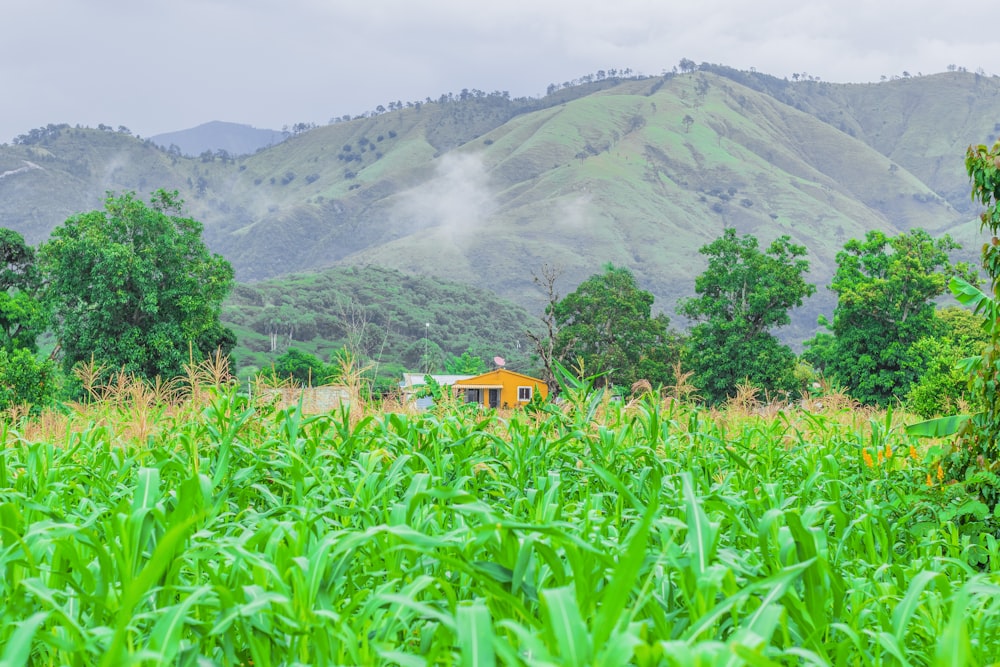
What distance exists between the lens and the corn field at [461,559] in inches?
55.7

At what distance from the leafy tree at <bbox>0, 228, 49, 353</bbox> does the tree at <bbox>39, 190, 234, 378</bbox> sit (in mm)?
560

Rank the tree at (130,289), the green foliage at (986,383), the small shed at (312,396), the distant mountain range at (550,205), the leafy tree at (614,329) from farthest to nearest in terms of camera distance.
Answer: the distant mountain range at (550,205)
the leafy tree at (614,329)
the tree at (130,289)
the small shed at (312,396)
the green foliage at (986,383)

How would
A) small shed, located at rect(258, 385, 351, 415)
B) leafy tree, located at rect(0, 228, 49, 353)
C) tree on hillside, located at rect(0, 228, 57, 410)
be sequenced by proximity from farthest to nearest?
leafy tree, located at rect(0, 228, 49, 353), tree on hillside, located at rect(0, 228, 57, 410), small shed, located at rect(258, 385, 351, 415)

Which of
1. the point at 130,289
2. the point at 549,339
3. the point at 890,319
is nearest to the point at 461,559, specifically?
the point at 549,339

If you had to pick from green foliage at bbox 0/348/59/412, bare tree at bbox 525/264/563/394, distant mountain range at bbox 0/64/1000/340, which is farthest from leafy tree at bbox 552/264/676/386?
distant mountain range at bbox 0/64/1000/340

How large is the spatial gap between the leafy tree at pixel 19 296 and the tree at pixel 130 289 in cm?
56

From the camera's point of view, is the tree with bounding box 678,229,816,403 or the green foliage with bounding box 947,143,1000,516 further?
the tree with bounding box 678,229,816,403

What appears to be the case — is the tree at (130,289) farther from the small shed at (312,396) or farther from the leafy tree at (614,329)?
the small shed at (312,396)

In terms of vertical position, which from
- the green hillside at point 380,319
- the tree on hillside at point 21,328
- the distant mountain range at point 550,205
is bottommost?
the green hillside at point 380,319

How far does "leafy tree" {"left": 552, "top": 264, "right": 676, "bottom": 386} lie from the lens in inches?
1358

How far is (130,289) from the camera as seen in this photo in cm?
2669

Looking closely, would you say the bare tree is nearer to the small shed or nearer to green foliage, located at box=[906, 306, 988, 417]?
green foliage, located at box=[906, 306, 988, 417]

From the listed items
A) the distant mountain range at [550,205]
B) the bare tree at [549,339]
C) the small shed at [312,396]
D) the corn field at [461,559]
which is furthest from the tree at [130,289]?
the distant mountain range at [550,205]

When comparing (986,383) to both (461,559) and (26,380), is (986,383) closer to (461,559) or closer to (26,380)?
(461,559)
